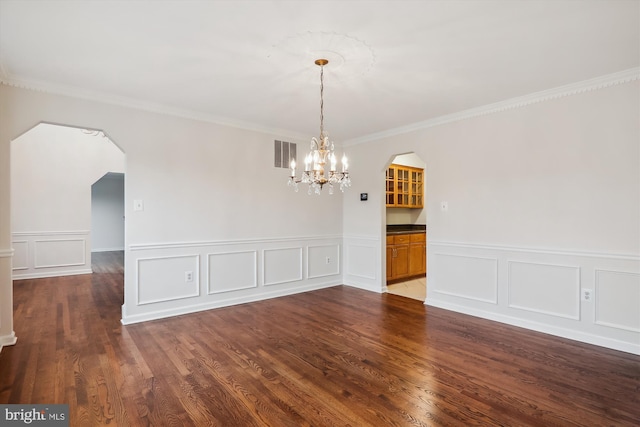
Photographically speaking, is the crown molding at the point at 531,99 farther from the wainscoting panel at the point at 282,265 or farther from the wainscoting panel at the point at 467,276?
the wainscoting panel at the point at 282,265

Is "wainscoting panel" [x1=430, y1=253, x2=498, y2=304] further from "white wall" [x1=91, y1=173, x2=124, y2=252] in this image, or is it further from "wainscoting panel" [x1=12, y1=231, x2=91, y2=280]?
"white wall" [x1=91, y1=173, x2=124, y2=252]

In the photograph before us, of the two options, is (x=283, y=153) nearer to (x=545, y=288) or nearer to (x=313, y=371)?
(x=313, y=371)

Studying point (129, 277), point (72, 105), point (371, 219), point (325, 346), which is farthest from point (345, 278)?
point (72, 105)

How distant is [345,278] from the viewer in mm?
5930

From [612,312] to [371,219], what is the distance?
3.18m

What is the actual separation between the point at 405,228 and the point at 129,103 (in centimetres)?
564

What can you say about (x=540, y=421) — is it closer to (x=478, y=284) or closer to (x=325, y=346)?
(x=325, y=346)

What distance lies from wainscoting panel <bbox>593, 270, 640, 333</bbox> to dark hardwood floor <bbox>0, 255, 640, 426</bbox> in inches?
12.2

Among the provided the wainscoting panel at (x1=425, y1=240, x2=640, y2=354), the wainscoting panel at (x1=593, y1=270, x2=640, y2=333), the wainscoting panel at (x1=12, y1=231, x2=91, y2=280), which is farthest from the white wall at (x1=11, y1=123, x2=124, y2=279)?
the wainscoting panel at (x1=593, y1=270, x2=640, y2=333)

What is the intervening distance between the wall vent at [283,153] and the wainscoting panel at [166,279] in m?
1.89

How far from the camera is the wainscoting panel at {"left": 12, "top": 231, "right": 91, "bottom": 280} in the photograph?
6359 mm

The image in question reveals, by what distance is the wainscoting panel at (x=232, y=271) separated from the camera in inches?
176

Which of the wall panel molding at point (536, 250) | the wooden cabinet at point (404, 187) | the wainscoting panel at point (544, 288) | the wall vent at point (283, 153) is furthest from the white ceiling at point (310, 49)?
the wooden cabinet at point (404, 187)

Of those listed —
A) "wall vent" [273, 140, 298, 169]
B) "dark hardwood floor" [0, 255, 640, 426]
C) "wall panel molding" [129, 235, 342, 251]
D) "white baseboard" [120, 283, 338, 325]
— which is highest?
"wall vent" [273, 140, 298, 169]
